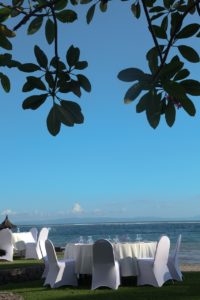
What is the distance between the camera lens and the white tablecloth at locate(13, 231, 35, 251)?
46.9ft

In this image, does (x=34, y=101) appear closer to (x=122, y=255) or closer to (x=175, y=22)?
(x=175, y=22)

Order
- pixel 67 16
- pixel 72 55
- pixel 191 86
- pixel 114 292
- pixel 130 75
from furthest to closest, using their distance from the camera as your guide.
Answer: pixel 114 292
pixel 67 16
pixel 72 55
pixel 191 86
pixel 130 75

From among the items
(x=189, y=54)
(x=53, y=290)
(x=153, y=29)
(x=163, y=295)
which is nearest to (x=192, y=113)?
(x=189, y=54)

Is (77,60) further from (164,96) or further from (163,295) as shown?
(163,295)

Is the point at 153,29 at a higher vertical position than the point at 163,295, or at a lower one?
higher

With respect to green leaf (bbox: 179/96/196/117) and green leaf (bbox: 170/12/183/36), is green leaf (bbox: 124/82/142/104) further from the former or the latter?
green leaf (bbox: 170/12/183/36)

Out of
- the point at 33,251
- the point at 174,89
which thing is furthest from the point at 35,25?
the point at 33,251

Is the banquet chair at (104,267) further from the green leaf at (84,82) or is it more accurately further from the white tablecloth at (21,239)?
the green leaf at (84,82)

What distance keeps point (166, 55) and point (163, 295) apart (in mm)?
6356

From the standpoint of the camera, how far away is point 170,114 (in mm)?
1374

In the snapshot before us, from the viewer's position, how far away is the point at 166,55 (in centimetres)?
140

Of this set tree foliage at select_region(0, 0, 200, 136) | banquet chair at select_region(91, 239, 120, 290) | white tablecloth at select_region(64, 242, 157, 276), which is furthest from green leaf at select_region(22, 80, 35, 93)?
white tablecloth at select_region(64, 242, 157, 276)

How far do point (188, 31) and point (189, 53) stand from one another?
0.06m

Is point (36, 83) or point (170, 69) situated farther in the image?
point (36, 83)
